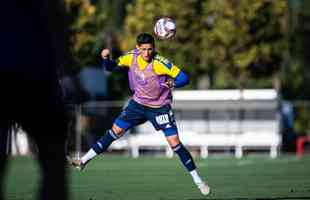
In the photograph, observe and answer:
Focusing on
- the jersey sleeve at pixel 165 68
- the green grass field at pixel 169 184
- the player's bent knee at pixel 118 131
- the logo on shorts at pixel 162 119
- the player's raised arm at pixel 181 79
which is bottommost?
the green grass field at pixel 169 184

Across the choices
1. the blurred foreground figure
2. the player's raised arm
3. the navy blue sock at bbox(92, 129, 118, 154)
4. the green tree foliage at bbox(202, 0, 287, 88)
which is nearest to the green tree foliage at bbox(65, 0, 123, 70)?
the green tree foliage at bbox(202, 0, 287, 88)

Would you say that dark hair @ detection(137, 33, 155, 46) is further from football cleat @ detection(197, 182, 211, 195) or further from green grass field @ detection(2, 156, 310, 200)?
football cleat @ detection(197, 182, 211, 195)

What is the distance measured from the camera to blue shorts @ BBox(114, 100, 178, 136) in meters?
13.7

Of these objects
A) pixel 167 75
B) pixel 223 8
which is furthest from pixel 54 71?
pixel 223 8

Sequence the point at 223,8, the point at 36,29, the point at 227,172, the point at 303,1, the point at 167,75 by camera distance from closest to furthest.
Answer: the point at 36,29, the point at 167,75, the point at 227,172, the point at 223,8, the point at 303,1

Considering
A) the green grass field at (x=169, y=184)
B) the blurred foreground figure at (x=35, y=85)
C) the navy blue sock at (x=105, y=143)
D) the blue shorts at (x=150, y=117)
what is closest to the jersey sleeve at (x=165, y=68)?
the blue shorts at (x=150, y=117)

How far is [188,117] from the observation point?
37062mm

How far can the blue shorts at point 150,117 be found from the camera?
1372 cm

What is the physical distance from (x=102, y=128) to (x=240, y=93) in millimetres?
5366

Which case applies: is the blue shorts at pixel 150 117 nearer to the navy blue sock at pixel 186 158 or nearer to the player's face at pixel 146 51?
the navy blue sock at pixel 186 158

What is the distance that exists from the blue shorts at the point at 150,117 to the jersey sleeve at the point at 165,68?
50 centimetres

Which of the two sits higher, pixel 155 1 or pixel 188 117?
pixel 155 1

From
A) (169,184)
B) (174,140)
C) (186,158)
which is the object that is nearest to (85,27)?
(169,184)

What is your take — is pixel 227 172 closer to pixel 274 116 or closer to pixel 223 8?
pixel 274 116
